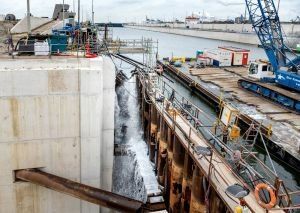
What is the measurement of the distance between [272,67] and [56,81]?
31872mm

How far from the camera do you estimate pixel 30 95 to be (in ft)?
30.7

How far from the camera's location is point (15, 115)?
9391 mm

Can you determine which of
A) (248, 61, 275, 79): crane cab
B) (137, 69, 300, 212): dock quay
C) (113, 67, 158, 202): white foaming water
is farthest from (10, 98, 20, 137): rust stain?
(248, 61, 275, 79): crane cab

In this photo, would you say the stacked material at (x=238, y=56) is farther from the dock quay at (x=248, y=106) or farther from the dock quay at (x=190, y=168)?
the dock quay at (x=190, y=168)

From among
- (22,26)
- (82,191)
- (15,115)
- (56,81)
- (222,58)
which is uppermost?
A: (22,26)

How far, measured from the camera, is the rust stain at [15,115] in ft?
30.4

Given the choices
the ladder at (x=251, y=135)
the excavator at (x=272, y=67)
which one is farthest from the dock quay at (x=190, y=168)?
the excavator at (x=272, y=67)

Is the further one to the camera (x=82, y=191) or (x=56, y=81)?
(x=56, y=81)

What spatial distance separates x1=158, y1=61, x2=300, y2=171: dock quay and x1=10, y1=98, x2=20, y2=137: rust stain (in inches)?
616

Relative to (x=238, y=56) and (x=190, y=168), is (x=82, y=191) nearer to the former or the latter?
(x=190, y=168)

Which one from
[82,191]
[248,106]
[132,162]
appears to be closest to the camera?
[82,191]

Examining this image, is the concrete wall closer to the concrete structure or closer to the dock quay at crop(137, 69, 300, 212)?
the dock quay at crop(137, 69, 300, 212)

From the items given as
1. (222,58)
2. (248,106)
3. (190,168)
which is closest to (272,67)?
(248,106)

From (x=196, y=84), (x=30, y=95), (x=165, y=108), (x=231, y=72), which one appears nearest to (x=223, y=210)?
(x=30, y=95)
